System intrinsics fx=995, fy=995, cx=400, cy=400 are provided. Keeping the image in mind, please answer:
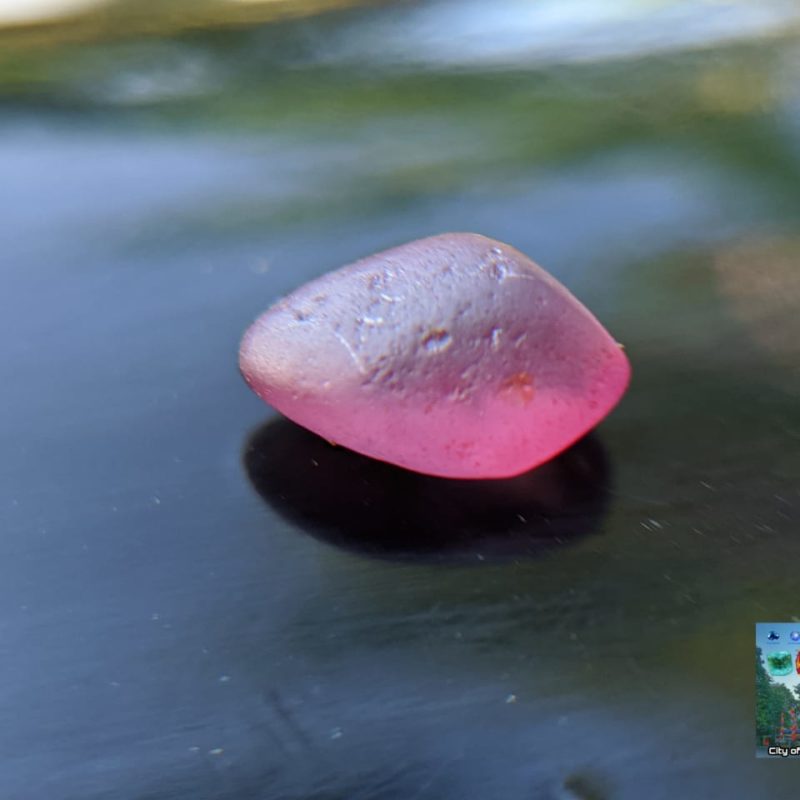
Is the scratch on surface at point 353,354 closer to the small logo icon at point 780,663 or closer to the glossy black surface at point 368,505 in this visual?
the glossy black surface at point 368,505

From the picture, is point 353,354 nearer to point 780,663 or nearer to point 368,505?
point 368,505

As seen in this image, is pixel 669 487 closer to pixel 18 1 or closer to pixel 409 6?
pixel 409 6

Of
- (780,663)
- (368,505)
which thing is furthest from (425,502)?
(780,663)

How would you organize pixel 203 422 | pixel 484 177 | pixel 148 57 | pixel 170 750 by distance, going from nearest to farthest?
pixel 170 750, pixel 203 422, pixel 484 177, pixel 148 57

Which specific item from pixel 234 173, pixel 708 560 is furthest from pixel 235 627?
pixel 234 173
